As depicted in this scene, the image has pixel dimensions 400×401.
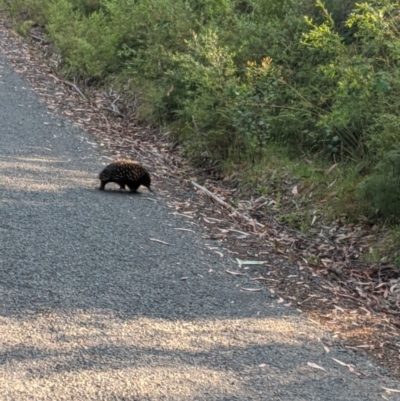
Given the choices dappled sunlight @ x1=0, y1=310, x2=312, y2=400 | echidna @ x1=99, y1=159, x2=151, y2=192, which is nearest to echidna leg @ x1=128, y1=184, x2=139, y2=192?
echidna @ x1=99, y1=159, x2=151, y2=192

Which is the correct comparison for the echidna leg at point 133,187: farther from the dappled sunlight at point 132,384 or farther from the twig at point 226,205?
the dappled sunlight at point 132,384

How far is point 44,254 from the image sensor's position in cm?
640

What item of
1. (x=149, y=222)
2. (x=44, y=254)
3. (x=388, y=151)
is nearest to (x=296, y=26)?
(x=388, y=151)

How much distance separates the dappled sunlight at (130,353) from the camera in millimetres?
4473

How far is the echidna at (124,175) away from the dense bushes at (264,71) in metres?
1.66

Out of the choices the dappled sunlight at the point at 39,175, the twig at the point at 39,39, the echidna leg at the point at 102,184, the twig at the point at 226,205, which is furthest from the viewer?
the twig at the point at 39,39

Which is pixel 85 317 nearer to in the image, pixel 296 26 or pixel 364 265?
pixel 364 265

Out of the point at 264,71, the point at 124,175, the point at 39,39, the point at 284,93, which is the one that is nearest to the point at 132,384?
the point at 124,175

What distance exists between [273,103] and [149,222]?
9.78 ft

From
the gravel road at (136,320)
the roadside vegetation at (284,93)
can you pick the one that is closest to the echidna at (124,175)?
the gravel road at (136,320)

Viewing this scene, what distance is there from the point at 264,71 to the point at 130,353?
5.45 meters

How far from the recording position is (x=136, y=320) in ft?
17.7

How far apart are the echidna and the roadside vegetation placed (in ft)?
4.57

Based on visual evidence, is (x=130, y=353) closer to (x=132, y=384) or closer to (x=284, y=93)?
(x=132, y=384)
